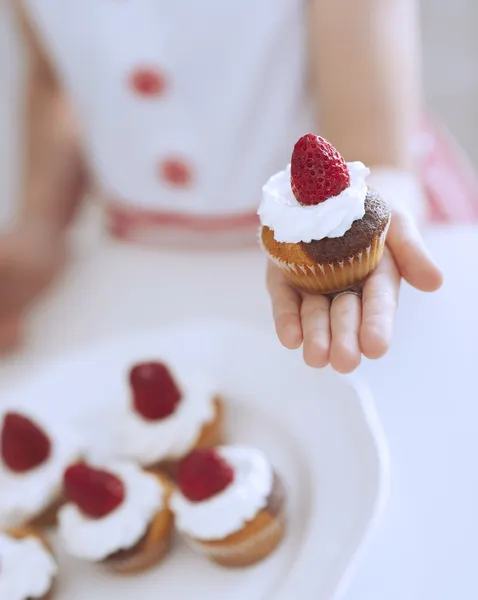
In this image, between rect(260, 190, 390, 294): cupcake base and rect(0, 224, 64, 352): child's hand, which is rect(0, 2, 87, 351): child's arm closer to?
rect(0, 224, 64, 352): child's hand

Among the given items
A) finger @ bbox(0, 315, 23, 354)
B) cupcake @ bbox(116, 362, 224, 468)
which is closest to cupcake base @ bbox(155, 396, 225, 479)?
cupcake @ bbox(116, 362, 224, 468)

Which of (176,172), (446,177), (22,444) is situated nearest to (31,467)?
(22,444)

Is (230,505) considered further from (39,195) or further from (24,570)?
(39,195)

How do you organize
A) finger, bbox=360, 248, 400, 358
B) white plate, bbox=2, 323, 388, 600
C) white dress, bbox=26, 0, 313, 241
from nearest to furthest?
finger, bbox=360, 248, 400, 358 < white plate, bbox=2, 323, 388, 600 < white dress, bbox=26, 0, 313, 241

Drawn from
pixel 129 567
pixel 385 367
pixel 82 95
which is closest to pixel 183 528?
pixel 129 567

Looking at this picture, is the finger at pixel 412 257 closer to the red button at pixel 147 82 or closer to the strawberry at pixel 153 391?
the strawberry at pixel 153 391

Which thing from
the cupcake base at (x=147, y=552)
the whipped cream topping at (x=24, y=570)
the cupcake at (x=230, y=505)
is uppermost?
the cupcake at (x=230, y=505)

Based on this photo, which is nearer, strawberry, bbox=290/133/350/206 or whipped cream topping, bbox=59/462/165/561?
strawberry, bbox=290/133/350/206

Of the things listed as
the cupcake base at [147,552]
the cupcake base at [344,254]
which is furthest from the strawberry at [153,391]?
the cupcake base at [344,254]
